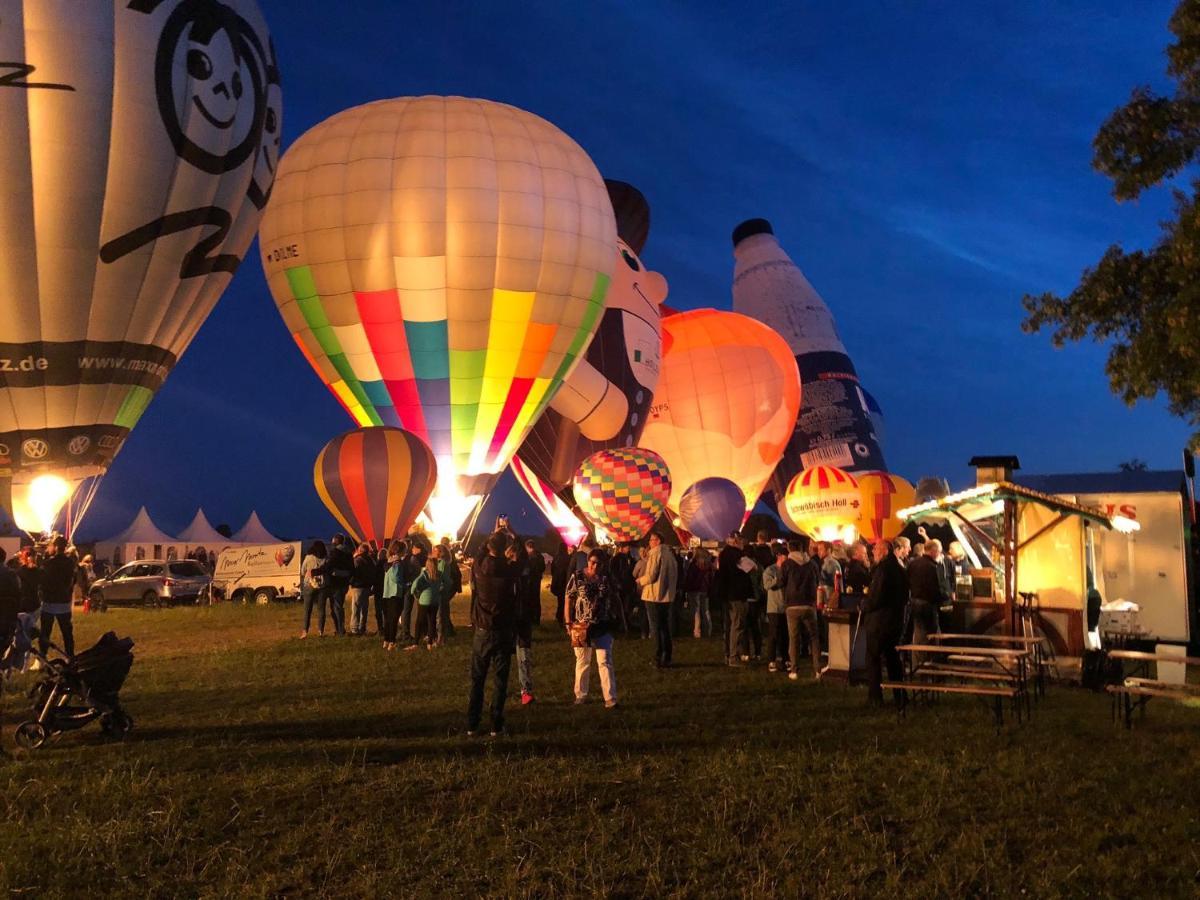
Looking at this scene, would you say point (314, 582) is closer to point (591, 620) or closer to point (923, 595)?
point (591, 620)

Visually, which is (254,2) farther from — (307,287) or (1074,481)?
(1074,481)

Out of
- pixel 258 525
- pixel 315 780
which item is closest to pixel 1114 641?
pixel 315 780

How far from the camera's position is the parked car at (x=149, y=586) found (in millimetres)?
28125

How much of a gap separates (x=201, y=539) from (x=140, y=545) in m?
2.43

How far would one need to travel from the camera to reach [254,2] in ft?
56.2

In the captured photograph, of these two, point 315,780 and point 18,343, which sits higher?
point 18,343

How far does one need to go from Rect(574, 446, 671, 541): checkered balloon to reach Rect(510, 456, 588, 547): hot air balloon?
5.55 meters

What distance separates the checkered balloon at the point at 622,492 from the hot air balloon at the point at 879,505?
35.1ft

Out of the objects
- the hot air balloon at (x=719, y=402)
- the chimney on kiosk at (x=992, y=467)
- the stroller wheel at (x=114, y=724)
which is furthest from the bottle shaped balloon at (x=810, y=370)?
the stroller wheel at (x=114, y=724)

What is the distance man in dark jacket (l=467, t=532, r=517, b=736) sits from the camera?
7.62 m

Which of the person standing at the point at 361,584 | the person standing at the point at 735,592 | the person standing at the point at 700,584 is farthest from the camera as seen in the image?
the person standing at the point at 361,584

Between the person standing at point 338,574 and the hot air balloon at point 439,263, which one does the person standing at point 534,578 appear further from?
the hot air balloon at point 439,263

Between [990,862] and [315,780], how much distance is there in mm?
3933

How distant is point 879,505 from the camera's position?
3441 centimetres
